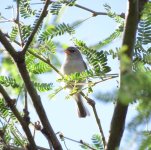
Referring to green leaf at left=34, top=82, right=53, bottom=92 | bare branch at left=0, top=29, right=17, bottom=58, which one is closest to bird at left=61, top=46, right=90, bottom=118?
green leaf at left=34, top=82, right=53, bottom=92

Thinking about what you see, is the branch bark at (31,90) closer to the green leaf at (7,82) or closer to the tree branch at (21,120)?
the tree branch at (21,120)

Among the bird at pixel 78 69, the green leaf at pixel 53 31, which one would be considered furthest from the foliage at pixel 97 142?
the bird at pixel 78 69

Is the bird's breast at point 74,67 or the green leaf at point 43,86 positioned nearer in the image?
the green leaf at point 43,86

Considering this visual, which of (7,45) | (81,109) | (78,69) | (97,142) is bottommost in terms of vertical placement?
(81,109)

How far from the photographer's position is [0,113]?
2.39 m

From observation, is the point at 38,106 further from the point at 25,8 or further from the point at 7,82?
the point at 25,8

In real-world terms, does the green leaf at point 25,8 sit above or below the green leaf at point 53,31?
above

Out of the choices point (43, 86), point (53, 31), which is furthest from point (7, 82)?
point (53, 31)

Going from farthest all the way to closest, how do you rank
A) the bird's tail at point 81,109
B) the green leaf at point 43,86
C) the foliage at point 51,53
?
1. the bird's tail at point 81,109
2. the green leaf at point 43,86
3. the foliage at point 51,53

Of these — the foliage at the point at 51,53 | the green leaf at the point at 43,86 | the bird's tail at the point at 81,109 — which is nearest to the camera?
the foliage at the point at 51,53

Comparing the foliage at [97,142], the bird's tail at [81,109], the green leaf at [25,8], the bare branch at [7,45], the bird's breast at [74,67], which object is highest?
the green leaf at [25,8]

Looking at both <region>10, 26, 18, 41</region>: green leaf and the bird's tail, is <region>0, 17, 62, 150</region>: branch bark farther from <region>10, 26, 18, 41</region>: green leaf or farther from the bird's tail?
the bird's tail

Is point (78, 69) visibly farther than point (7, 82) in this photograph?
Yes

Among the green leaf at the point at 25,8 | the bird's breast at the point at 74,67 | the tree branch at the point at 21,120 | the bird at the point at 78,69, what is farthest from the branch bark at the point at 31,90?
the bird's breast at the point at 74,67
